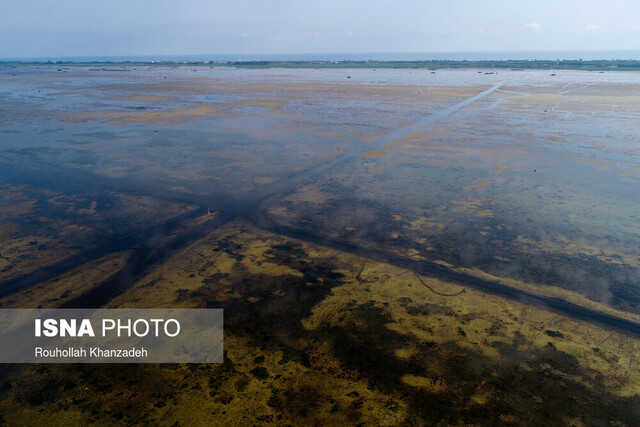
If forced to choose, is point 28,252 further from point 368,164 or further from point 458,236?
point 368,164

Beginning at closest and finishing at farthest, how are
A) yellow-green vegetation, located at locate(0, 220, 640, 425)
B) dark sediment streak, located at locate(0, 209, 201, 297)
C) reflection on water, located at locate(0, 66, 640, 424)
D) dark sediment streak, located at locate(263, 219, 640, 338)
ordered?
yellow-green vegetation, located at locate(0, 220, 640, 425)
reflection on water, located at locate(0, 66, 640, 424)
dark sediment streak, located at locate(263, 219, 640, 338)
dark sediment streak, located at locate(0, 209, 201, 297)

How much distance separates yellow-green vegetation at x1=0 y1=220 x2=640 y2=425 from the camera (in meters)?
5.52

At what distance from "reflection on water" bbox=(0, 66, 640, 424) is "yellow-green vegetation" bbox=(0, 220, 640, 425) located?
0.04 m

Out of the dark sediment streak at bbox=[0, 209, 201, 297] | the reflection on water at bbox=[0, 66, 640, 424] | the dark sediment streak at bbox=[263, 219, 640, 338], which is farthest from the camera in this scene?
the dark sediment streak at bbox=[0, 209, 201, 297]

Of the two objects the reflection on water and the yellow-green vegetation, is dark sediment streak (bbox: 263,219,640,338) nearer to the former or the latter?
the reflection on water

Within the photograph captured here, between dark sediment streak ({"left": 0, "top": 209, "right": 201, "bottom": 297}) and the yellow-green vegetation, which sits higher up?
dark sediment streak ({"left": 0, "top": 209, "right": 201, "bottom": 297})

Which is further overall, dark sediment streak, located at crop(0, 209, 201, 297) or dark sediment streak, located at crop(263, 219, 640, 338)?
dark sediment streak, located at crop(0, 209, 201, 297)

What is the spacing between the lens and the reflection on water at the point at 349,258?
5.98 meters

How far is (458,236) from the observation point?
11039 mm

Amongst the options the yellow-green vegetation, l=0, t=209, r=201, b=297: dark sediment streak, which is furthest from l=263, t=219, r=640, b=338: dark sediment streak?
l=0, t=209, r=201, b=297: dark sediment streak

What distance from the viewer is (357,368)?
6.31 meters

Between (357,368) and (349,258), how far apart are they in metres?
3.78

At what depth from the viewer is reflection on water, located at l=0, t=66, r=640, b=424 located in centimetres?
598

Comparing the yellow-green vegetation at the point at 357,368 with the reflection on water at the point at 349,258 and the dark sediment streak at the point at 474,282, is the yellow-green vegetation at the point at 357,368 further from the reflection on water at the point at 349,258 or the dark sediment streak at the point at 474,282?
the dark sediment streak at the point at 474,282
